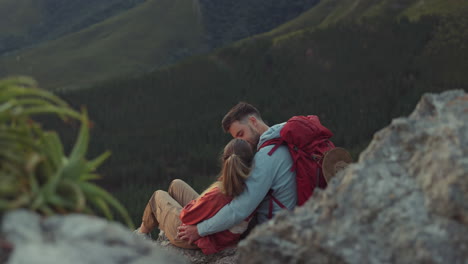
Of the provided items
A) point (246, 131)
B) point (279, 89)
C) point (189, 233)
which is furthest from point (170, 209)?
point (279, 89)

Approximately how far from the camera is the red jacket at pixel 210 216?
5168 millimetres

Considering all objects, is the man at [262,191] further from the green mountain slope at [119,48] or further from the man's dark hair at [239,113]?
the green mountain slope at [119,48]

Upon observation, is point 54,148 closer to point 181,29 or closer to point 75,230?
point 75,230

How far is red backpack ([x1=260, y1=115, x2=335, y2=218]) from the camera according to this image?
4961 millimetres

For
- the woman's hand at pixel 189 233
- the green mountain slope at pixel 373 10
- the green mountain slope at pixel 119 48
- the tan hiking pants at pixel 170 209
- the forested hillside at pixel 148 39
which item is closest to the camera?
the woman's hand at pixel 189 233

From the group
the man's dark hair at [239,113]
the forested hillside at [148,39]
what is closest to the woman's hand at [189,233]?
the man's dark hair at [239,113]

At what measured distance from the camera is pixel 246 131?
582cm

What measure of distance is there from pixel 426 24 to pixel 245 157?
37.3 m

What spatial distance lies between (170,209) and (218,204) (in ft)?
4.03

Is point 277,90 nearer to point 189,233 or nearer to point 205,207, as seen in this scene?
point 189,233

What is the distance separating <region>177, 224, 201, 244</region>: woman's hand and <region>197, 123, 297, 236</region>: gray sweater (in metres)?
0.21

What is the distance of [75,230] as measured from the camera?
7.36ft

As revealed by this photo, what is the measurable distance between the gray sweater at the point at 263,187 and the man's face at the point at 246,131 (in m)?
0.58

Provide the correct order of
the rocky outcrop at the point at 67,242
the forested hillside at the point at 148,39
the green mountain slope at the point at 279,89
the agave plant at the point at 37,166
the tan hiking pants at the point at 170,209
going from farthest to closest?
1. the forested hillside at the point at 148,39
2. the green mountain slope at the point at 279,89
3. the tan hiking pants at the point at 170,209
4. the agave plant at the point at 37,166
5. the rocky outcrop at the point at 67,242
